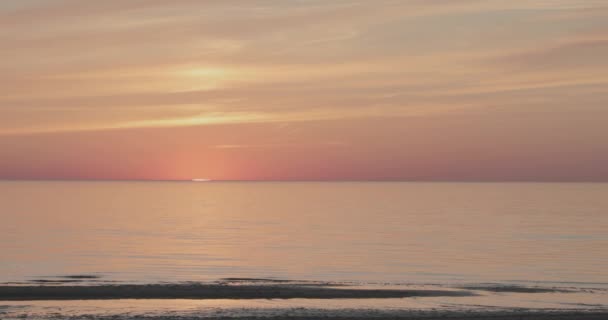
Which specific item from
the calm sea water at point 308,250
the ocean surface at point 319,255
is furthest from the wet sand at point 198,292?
the calm sea water at point 308,250

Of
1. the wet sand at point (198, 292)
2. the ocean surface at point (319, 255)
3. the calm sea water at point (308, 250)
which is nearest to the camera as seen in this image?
the wet sand at point (198, 292)

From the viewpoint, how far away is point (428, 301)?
35250mm

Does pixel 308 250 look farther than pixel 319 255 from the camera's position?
Yes

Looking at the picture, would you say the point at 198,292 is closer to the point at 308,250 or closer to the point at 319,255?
the point at 319,255

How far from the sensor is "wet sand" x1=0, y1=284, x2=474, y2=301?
3488 cm

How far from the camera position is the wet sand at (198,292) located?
34875 millimetres

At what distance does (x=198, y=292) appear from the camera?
118 ft

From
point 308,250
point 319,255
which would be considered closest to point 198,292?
point 319,255

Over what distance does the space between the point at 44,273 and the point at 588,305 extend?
29026 mm

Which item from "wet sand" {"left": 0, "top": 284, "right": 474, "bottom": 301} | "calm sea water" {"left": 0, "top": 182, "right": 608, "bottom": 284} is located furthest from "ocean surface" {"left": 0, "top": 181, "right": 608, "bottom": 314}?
"wet sand" {"left": 0, "top": 284, "right": 474, "bottom": 301}

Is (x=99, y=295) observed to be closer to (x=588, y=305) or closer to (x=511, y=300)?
(x=511, y=300)

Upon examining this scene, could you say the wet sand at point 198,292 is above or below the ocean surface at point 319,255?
below

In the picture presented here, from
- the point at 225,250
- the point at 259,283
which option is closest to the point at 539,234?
the point at 225,250

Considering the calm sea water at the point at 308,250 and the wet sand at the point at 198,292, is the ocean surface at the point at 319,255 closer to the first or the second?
the calm sea water at the point at 308,250
